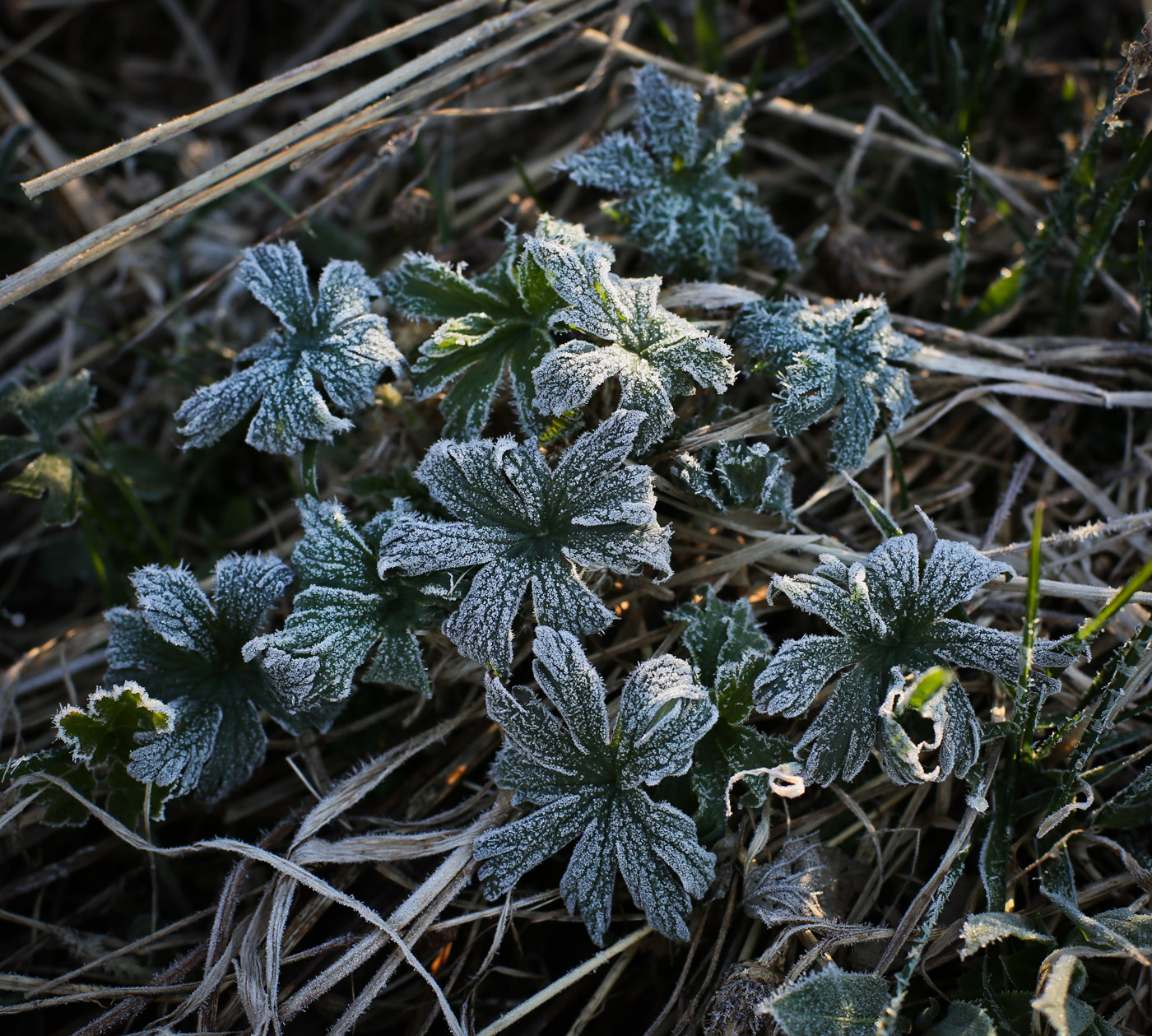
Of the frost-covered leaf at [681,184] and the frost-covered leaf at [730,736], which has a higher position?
the frost-covered leaf at [681,184]

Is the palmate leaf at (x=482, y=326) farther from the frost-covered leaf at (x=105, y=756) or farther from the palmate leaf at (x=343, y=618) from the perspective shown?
the frost-covered leaf at (x=105, y=756)

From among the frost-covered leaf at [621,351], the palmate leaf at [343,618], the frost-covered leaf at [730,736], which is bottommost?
the frost-covered leaf at [730,736]

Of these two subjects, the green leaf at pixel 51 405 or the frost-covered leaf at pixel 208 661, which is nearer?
the frost-covered leaf at pixel 208 661

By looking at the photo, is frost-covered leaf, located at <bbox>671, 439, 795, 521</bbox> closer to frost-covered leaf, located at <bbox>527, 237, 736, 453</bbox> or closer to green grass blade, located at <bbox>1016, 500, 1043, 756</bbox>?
frost-covered leaf, located at <bbox>527, 237, 736, 453</bbox>

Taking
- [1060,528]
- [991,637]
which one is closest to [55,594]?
[991,637]

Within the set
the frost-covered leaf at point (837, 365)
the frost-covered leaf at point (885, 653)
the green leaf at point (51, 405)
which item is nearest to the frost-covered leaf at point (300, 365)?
the green leaf at point (51, 405)
